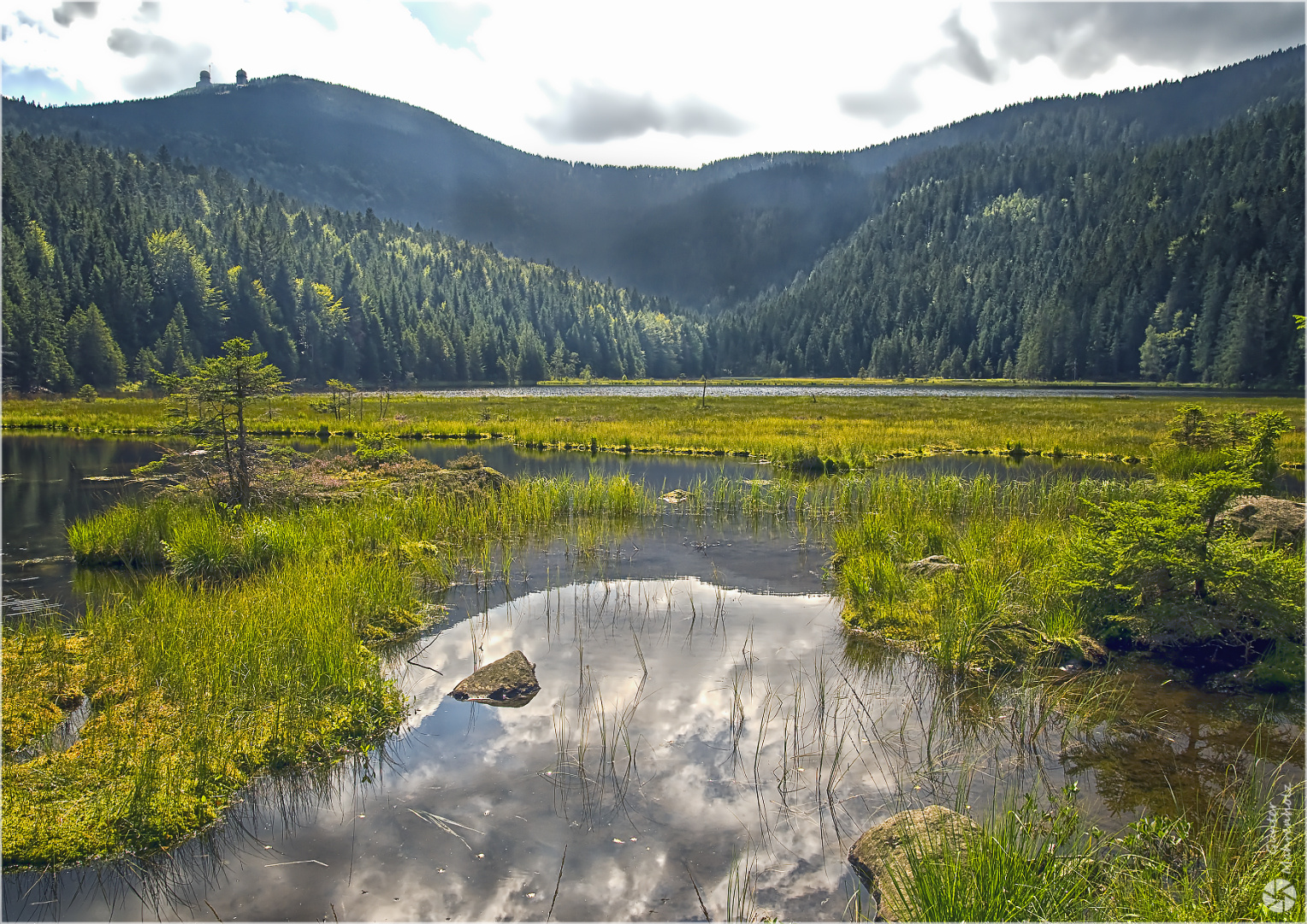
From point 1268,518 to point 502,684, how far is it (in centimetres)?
1555

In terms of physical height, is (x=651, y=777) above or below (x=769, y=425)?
below

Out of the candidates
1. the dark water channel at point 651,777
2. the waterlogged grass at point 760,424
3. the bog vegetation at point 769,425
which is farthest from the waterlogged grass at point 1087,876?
the waterlogged grass at point 760,424

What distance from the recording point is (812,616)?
43.3 feet

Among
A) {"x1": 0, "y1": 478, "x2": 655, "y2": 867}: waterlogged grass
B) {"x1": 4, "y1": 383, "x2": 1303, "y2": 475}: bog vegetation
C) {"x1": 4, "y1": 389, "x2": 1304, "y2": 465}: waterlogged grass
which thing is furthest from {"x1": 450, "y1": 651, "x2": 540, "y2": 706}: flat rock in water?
{"x1": 4, "y1": 389, "x2": 1304, "y2": 465}: waterlogged grass

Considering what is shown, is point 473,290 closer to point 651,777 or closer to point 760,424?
point 760,424

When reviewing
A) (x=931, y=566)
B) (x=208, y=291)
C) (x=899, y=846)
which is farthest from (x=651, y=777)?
(x=208, y=291)

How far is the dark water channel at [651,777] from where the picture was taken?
5980 mm

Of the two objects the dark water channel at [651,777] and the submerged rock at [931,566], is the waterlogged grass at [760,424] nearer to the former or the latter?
the dark water channel at [651,777]

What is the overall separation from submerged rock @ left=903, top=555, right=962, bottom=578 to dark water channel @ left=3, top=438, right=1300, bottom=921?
2543 millimetres

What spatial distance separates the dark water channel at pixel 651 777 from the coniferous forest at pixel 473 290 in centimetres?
8608

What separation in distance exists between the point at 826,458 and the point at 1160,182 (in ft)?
618

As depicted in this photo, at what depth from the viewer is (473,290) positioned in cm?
19025

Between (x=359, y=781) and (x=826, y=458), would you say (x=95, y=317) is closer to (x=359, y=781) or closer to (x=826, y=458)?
(x=826, y=458)

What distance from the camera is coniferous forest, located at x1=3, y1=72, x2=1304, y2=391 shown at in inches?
4031
